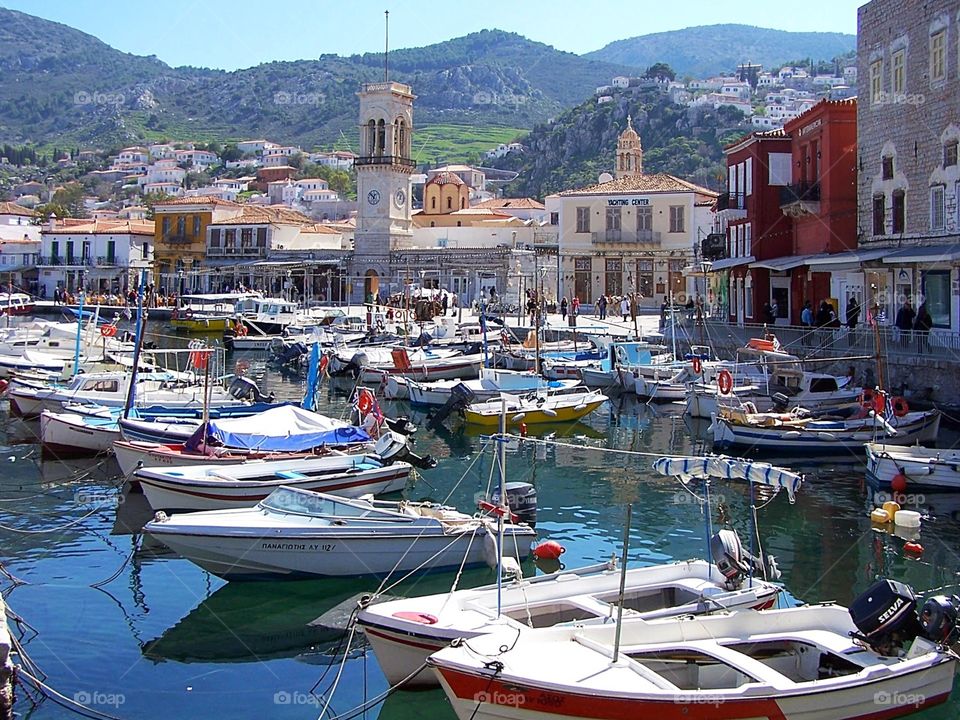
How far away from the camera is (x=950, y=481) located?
21.2 meters

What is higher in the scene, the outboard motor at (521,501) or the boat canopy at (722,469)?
the boat canopy at (722,469)

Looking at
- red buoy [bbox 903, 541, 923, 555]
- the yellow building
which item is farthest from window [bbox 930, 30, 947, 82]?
the yellow building

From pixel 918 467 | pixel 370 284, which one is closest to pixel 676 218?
pixel 370 284

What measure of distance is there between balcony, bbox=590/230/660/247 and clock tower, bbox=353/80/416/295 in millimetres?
17542

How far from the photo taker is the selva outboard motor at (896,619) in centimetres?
1104

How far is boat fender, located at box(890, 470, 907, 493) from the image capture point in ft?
70.6

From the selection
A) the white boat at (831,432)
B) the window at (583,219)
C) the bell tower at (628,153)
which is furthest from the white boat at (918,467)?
the bell tower at (628,153)

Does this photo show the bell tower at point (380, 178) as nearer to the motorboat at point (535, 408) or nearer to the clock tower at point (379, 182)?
the clock tower at point (379, 182)

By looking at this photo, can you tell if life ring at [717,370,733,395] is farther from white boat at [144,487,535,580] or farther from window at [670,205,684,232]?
window at [670,205,684,232]

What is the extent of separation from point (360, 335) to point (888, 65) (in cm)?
2869

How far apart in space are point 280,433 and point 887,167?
24.4m

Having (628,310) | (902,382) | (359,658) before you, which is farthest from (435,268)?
(359,658)

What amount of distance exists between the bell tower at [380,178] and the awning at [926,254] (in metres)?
48.5

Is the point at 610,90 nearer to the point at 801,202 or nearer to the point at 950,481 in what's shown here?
the point at 801,202
